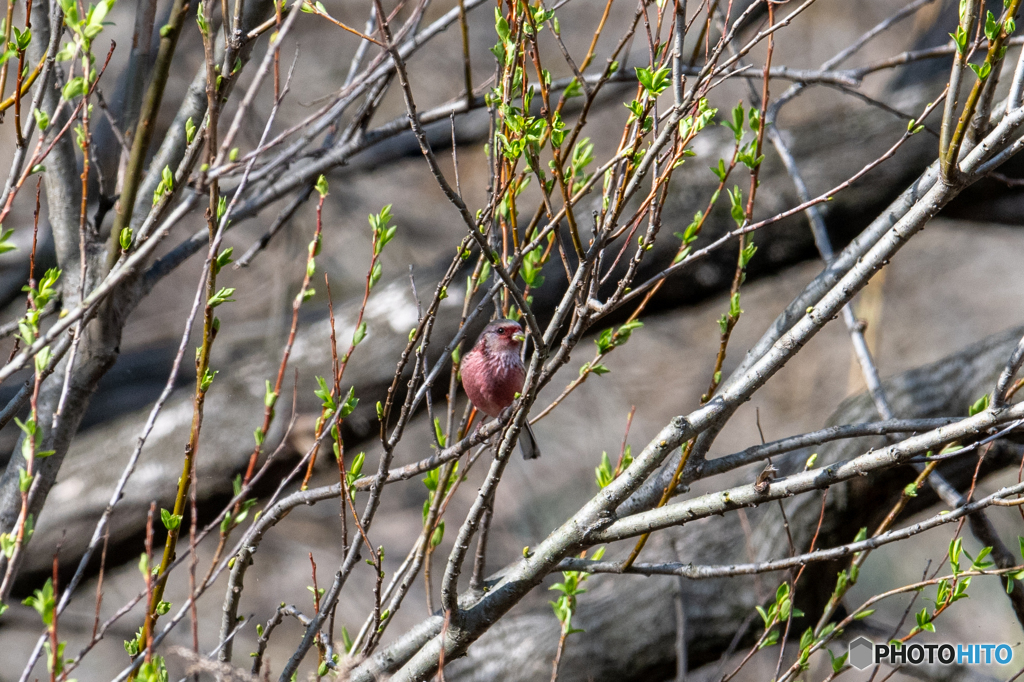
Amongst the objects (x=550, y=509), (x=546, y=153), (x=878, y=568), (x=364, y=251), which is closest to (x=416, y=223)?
(x=364, y=251)

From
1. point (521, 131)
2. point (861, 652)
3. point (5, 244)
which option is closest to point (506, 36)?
point (521, 131)

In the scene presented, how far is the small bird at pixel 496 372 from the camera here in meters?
3.27

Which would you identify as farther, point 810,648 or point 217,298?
point 810,648

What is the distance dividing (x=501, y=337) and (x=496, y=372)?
0.22 metres

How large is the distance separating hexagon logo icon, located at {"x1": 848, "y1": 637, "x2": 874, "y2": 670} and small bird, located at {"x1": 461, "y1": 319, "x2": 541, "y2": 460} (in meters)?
1.47

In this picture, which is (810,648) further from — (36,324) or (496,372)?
(36,324)

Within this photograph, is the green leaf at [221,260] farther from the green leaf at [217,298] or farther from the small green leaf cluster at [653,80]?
the small green leaf cluster at [653,80]

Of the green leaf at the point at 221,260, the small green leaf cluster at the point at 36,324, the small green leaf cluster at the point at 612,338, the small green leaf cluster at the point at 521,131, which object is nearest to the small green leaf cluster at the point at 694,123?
the small green leaf cluster at the point at 521,131

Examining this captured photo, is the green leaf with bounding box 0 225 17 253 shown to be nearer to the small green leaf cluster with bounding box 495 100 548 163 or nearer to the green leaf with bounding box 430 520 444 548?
the small green leaf cluster with bounding box 495 100 548 163

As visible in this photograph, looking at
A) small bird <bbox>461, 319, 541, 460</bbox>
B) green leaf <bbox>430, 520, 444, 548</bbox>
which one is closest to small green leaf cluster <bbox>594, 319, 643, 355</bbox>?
green leaf <bbox>430, 520, 444, 548</bbox>

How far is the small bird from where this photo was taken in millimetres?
3268

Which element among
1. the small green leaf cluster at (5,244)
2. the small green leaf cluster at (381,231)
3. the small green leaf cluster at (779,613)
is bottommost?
the small green leaf cluster at (779,613)

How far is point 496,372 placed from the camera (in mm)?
3320

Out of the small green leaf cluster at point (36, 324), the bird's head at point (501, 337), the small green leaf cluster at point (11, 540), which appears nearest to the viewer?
the small green leaf cluster at point (11, 540)
